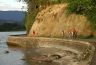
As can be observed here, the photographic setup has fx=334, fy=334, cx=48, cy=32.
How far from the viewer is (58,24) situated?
4712 cm

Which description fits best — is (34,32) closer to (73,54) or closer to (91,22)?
(91,22)

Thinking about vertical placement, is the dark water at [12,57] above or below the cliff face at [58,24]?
below

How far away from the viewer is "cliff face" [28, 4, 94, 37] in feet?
136

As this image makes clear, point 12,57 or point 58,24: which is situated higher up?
point 58,24

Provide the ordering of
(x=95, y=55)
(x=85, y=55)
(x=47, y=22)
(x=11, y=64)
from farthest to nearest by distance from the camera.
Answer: (x=47, y=22), (x=11, y=64), (x=85, y=55), (x=95, y=55)

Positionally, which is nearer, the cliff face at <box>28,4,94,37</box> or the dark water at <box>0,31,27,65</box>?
the dark water at <box>0,31,27,65</box>

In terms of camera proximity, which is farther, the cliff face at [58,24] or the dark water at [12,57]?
the cliff face at [58,24]

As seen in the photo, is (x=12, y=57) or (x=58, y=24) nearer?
(x=12, y=57)

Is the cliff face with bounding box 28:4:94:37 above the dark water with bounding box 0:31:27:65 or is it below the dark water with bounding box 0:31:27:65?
above

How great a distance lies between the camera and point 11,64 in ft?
108

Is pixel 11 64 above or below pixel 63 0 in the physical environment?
below

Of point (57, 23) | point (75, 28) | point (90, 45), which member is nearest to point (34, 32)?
point (57, 23)

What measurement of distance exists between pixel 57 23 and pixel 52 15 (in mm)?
2638

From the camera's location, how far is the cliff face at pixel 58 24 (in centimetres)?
4150
